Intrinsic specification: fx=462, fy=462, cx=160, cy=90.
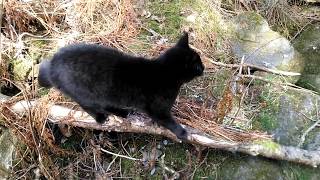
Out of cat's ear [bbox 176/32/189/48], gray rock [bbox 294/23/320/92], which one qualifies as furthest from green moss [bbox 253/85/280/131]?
cat's ear [bbox 176/32/189/48]

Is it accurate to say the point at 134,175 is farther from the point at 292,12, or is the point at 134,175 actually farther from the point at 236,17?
the point at 292,12

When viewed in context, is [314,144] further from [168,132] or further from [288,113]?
[168,132]

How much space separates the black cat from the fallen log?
0.15 m

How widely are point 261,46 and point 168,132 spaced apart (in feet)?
4.72

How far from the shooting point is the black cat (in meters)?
2.86

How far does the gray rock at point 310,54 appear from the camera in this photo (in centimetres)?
407

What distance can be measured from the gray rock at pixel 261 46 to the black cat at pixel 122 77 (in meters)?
1.19

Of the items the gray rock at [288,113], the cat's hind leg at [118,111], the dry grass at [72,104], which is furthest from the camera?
the gray rock at [288,113]

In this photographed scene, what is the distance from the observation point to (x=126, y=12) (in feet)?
13.3

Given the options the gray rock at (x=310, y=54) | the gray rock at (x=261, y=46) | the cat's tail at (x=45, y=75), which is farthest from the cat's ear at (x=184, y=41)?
the gray rock at (x=310, y=54)

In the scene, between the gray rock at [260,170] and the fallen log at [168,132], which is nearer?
the fallen log at [168,132]

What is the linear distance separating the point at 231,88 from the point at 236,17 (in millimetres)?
1203

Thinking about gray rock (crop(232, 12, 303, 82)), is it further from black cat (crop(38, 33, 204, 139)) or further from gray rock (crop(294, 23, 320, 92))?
black cat (crop(38, 33, 204, 139))

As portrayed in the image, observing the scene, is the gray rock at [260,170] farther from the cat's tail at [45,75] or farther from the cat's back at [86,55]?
the cat's tail at [45,75]
